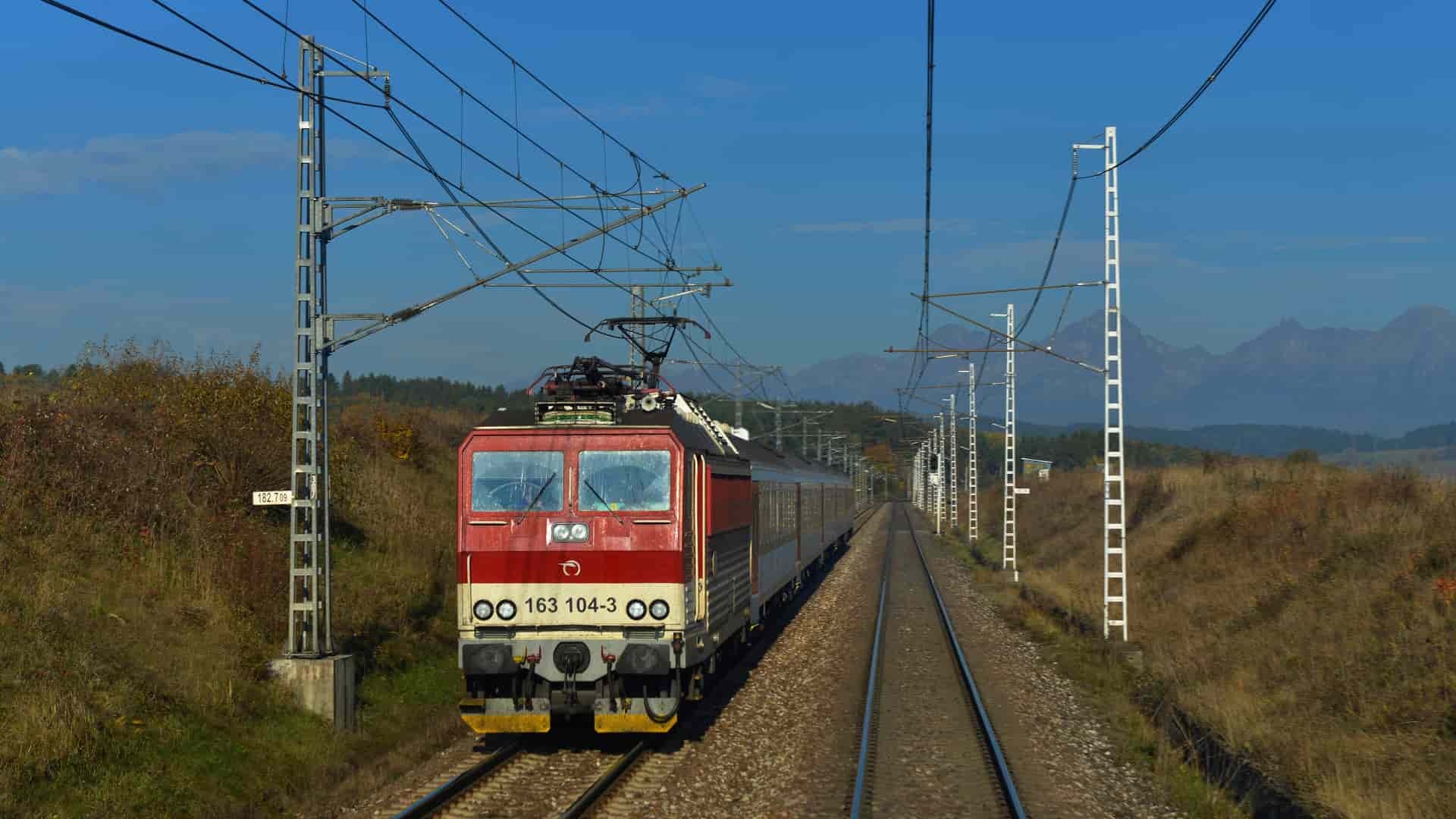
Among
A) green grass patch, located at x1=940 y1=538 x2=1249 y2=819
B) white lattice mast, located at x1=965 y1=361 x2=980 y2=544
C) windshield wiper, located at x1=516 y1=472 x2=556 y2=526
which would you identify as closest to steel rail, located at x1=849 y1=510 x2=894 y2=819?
green grass patch, located at x1=940 y1=538 x2=1249 y2=819

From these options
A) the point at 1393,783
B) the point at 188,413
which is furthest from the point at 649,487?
the point at 188,413

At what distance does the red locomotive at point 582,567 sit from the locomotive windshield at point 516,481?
11 millimetres

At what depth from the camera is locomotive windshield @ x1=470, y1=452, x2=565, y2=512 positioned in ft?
44.7

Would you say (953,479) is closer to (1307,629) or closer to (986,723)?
(1307,629)

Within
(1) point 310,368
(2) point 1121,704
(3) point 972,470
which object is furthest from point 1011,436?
(1) point 310,368

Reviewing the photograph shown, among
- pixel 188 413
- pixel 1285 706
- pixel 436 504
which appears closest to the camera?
pixel 1285 706

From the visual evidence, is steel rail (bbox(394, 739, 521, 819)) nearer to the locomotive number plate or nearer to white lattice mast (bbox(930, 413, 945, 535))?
the locomotive number plate

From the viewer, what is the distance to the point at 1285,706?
15.7 meters

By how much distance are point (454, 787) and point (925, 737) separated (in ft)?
19.4

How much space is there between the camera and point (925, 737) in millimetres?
15141

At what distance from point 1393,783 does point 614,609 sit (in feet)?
24.5

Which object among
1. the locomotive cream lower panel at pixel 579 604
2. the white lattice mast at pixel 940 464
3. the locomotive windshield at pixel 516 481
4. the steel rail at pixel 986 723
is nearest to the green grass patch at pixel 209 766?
the locomotive cream lower panel at pixel 579 604

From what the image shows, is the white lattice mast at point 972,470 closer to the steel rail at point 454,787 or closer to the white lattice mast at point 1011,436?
the white lattice mast at point 1011,436

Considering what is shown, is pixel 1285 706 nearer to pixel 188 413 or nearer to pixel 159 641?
pixel 159 641
